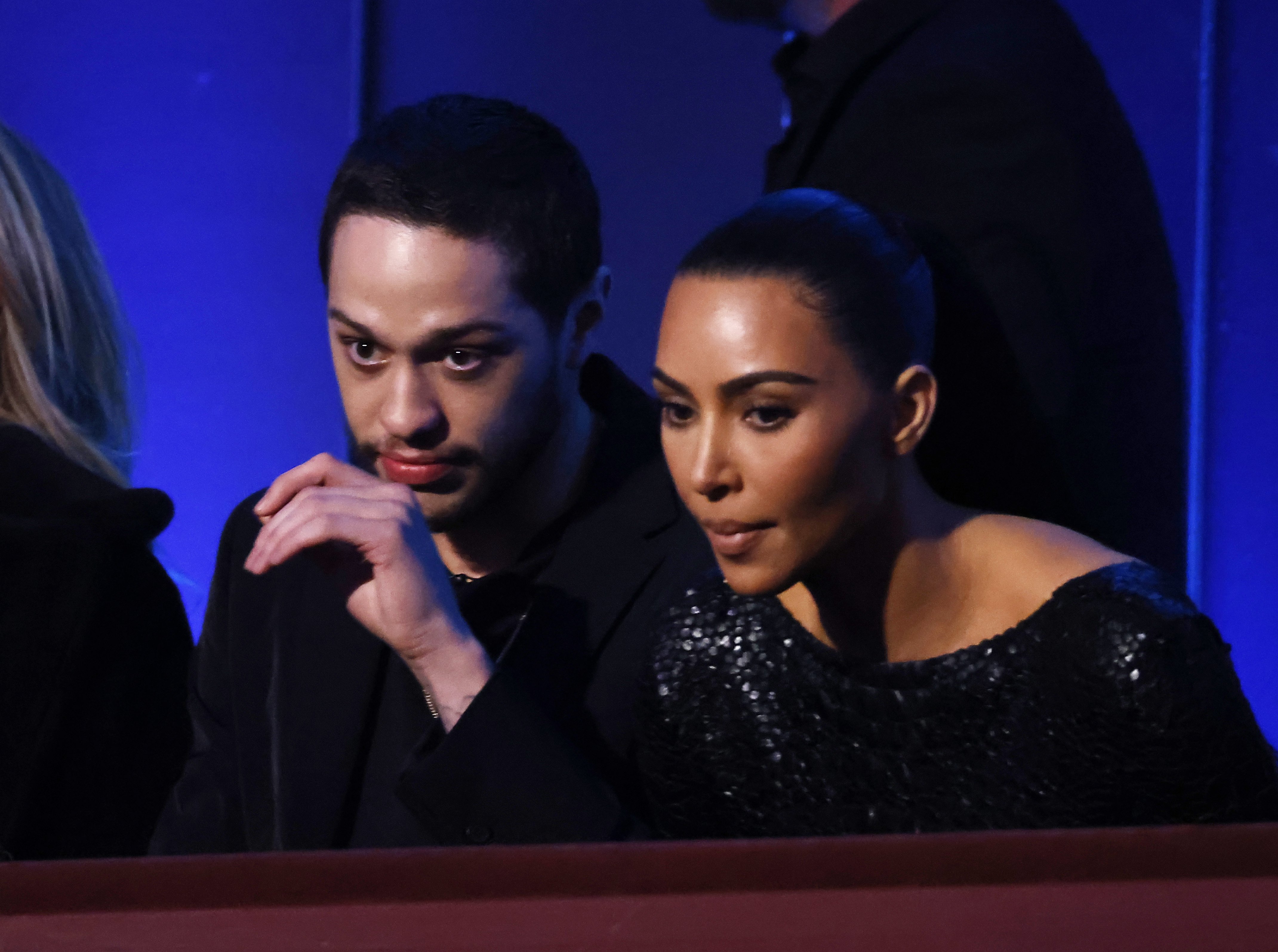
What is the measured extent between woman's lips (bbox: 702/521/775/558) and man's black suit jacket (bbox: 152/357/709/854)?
200 millimetres

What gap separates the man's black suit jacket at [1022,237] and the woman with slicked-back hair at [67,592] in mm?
747

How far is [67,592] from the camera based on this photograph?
140 centimetres

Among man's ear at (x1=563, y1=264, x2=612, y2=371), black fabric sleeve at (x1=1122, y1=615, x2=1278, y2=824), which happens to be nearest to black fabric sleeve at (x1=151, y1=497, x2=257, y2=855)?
man's ear at (x1=563, y1=264, x2=612, y2=371)

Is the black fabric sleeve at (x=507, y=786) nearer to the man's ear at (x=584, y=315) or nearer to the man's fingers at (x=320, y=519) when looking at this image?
the man's fingers at (x=320, y=519)

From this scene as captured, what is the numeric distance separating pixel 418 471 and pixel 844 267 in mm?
388

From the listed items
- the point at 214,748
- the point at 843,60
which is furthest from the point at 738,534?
the point at 214,748

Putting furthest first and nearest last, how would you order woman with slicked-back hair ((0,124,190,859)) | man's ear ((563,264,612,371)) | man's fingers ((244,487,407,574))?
woman with slicked-back hair ((0,124,190,859))
man's ear ((563,264,612,371))
man's fingers ((244,487,407,574))

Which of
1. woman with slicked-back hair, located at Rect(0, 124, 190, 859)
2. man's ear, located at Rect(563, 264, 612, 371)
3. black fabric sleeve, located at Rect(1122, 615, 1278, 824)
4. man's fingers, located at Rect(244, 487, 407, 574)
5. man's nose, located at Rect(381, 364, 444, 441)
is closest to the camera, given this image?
black fabric sleeve, located at Rect(1122, 615, 1278, 824)

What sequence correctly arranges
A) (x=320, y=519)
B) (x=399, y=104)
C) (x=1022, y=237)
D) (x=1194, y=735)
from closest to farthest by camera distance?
(x=1194, y=735) → (x=320, y=519) → (x=1022, y=237) → (x=399, y=104)

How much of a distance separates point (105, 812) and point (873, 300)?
902 mm

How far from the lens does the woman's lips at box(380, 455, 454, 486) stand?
3.74 ft

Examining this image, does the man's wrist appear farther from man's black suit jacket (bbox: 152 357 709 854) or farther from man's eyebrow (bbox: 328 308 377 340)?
man's eyebrow (bbox: 328 308 377 340)

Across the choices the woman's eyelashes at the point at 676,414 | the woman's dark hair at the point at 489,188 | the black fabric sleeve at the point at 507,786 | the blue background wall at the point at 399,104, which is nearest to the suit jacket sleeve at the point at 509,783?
the black fabric sleeve at the point at 507,786

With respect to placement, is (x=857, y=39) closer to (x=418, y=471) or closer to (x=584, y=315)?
(x=584, y=315)
